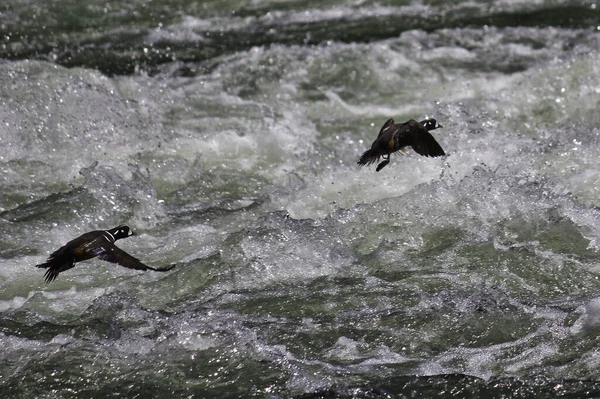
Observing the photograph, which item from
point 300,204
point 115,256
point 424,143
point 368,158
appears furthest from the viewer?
point 300,204

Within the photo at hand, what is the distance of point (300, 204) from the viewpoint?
4.19 metres

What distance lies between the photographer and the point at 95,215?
4062 mm

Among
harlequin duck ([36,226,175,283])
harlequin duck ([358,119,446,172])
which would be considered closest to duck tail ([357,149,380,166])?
harlequin duck ([358,119,446,172])

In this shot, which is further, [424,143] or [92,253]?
[424,143]

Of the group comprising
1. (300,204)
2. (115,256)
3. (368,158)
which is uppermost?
(368,158)

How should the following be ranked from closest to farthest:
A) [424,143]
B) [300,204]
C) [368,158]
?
[424,143] → [368,158] → [300,204]

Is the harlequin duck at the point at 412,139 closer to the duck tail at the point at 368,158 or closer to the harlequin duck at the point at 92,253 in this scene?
the duck tail at the point at 368,158

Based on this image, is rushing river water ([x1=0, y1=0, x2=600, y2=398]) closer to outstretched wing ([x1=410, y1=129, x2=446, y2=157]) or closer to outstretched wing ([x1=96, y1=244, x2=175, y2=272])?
outstretched wing ([x1=96, y1=244, x2=175, y2=272])

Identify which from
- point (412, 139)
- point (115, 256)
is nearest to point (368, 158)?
point (412, 139)

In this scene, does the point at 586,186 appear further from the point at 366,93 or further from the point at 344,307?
the point at 366,93

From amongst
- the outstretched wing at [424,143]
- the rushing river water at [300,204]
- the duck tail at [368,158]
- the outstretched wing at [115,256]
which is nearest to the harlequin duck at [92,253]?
Answer: the outstretched wing at [115,256]

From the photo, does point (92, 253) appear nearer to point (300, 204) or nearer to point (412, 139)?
point (412, 139)

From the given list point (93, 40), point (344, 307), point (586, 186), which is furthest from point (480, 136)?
point (93, 40)

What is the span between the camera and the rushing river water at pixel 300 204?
302 centimetres
